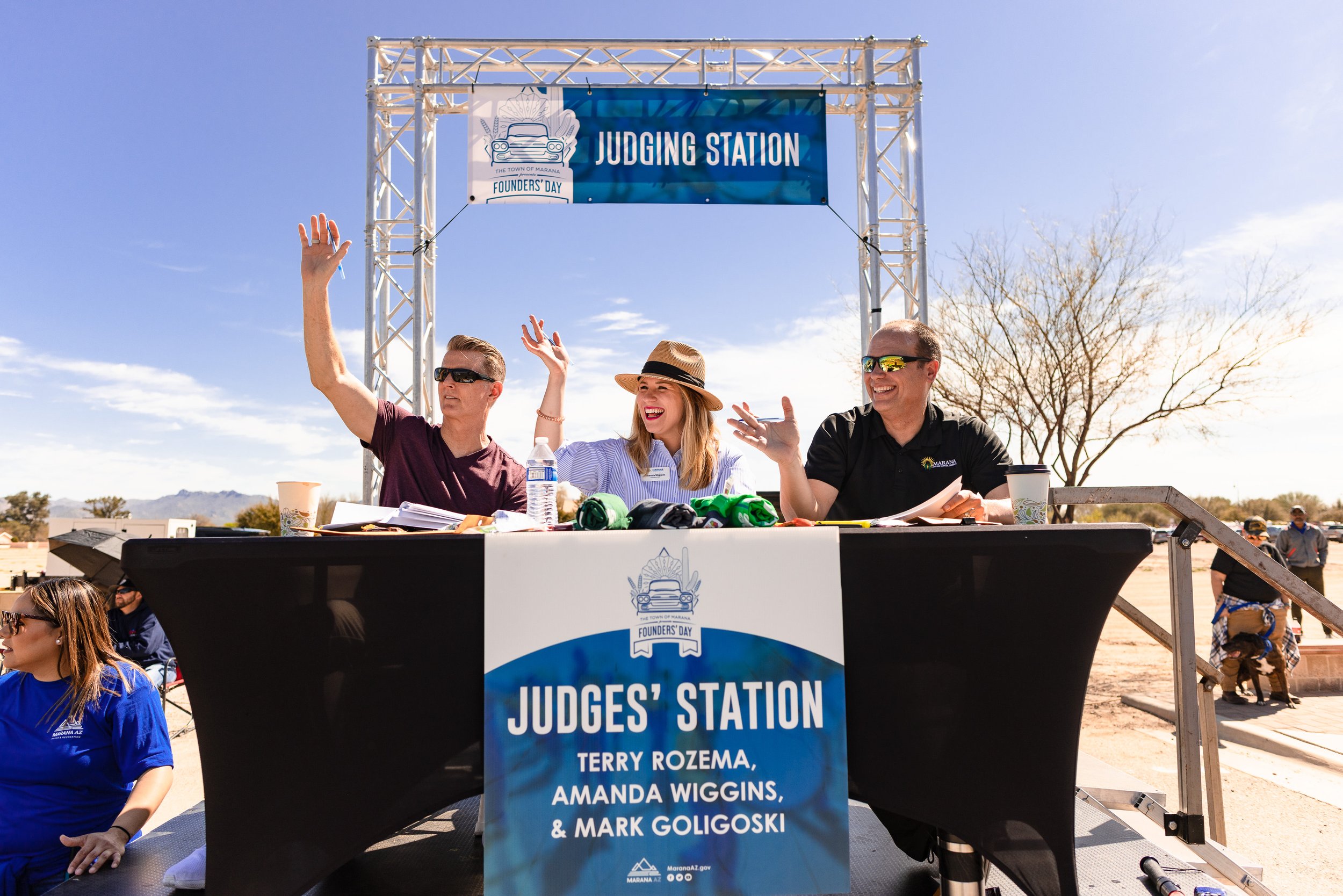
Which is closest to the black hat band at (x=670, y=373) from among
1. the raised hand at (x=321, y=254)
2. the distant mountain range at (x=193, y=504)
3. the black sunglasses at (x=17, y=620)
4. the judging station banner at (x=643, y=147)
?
the raised hand at (x=321, y=254)

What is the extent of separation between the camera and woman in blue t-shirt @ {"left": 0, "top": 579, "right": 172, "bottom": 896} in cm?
219

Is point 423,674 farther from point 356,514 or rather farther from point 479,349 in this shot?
point 479,349

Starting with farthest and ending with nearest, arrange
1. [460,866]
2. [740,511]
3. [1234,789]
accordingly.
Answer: [1234,789], [460,866], [740,511]

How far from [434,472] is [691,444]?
91 cm

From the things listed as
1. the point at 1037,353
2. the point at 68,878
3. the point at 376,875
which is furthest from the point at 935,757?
the point at 1037,353

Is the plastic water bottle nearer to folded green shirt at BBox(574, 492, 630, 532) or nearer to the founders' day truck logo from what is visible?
folded green shirt at BBox(574, 492, 630, 532)

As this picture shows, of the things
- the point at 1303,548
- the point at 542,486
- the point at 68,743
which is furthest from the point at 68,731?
the point at 1303,548

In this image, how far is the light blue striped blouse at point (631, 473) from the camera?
270 cm

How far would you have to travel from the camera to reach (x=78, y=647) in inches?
95.8

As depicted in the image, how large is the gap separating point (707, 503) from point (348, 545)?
28.0 inches

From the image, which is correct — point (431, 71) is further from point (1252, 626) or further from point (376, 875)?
point (1252, 626)

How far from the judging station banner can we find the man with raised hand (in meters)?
3.59

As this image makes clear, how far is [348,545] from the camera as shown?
1469mm

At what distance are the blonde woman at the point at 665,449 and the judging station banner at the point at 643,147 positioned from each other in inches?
136
